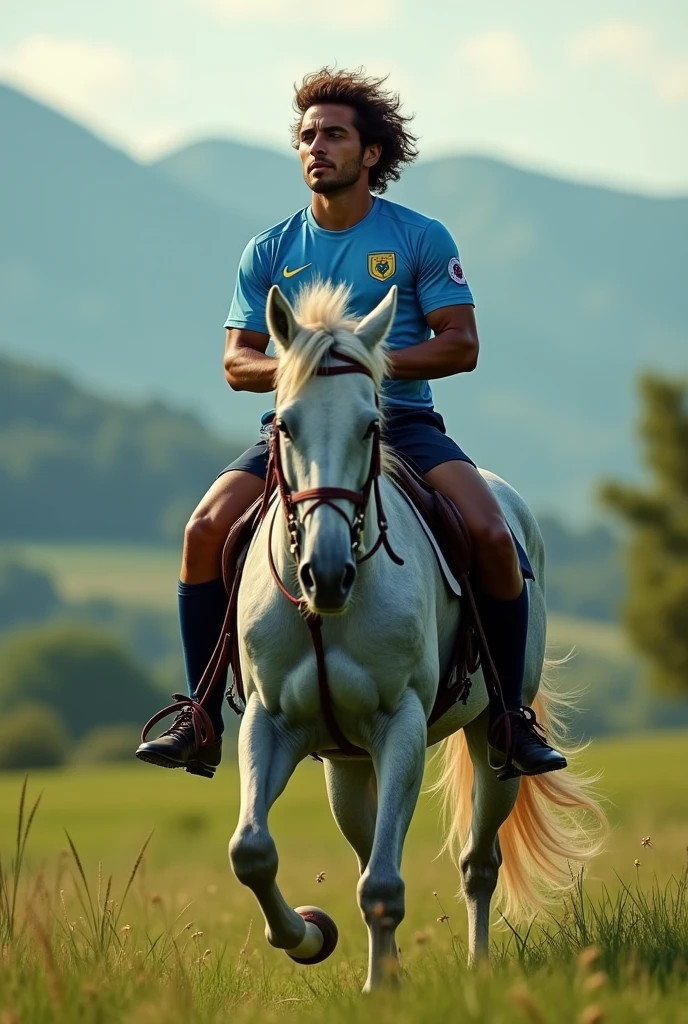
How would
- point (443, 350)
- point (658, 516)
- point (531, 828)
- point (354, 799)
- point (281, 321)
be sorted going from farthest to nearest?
point (658, 516)
point (531, 828)
point (354, 799)
point (443, 350)
point (281, 321)

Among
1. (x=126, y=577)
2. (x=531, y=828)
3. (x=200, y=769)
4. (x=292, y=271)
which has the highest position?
(x=292, y=271)

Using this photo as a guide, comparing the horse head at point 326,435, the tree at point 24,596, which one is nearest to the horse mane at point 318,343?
the horse head at point 326,435

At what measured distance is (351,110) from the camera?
22.1 feet

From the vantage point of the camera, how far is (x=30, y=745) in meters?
74.7

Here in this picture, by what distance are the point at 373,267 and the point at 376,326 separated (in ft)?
3.74

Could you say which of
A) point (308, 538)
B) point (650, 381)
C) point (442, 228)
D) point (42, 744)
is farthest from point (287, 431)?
point (42, 744)

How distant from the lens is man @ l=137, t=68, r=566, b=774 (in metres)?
6.43

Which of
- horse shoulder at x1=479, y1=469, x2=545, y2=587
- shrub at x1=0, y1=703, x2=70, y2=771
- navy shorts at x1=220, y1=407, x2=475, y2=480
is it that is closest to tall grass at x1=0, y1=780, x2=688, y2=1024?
Result: navy shorts at x1=220, y1=407, x2=475, y2=480

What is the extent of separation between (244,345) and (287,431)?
1.57 meters

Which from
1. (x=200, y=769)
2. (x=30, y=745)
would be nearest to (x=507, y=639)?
(x=200, y=769)

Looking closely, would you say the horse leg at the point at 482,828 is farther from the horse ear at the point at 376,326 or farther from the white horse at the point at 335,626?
the horse ear at the point at 376,326

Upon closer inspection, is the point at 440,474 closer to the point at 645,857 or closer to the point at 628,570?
the point at 645,857

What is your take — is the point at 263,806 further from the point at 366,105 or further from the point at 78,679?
the point at 78,679

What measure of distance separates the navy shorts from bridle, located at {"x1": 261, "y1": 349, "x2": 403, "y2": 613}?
34.8 inches
